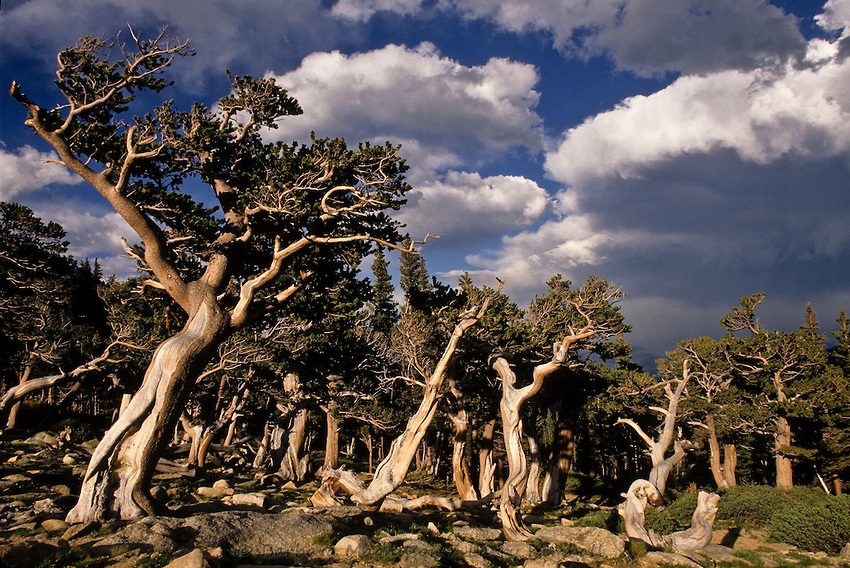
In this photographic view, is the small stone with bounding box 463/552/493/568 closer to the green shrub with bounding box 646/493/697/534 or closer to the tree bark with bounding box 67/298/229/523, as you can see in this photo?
the tree bark with bounding box 67/298/229/523

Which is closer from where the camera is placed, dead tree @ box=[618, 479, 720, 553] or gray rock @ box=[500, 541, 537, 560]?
gray rock @ box=[500, 541, 537, 560]

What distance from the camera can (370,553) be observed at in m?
10.5

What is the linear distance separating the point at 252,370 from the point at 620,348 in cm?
2306

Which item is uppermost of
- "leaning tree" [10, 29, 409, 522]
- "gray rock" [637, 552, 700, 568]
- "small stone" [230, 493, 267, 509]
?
"leaning tree" [10, 29, 409, 522]

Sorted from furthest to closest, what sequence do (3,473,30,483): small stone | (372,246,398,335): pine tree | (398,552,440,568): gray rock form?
(372,246,398,335): pine tree, (3,473,30,483): small stone, (398,552,440,568): gray rock

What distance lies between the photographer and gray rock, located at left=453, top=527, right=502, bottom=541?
1439 cm

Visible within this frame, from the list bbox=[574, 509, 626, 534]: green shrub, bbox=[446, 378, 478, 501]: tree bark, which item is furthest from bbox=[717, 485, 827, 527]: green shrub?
bbox=[446, 378, 478, 501]: tree bark

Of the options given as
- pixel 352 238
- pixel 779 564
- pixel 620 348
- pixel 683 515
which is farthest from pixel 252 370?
pixel 779 564

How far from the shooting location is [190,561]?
8.01m

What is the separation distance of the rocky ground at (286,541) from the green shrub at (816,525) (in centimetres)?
114

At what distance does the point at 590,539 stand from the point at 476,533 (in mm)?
3453

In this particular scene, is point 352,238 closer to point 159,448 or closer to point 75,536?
point 159,448

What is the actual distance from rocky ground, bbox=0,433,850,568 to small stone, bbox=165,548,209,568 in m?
0.02

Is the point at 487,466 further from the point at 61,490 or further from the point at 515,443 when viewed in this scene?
the point at 61,490
